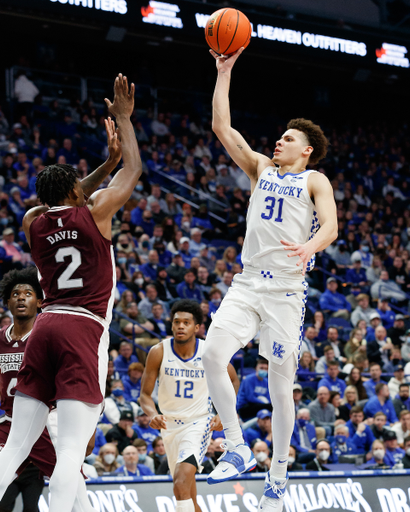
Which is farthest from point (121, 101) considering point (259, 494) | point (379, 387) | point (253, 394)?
point (379, 387)

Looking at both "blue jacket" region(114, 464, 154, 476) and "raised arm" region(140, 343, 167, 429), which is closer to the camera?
"raised arm" region(140, 343, 167, 429)

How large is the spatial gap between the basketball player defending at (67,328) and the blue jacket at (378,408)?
23.5ft

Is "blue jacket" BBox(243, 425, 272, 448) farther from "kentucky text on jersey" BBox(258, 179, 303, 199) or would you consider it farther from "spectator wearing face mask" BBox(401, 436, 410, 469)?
"kentucky text on jersey" BBox(258, 179, 303, 199)

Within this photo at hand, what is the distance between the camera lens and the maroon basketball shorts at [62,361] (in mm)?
3691

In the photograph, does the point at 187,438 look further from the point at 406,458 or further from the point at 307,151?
the point at 406,458

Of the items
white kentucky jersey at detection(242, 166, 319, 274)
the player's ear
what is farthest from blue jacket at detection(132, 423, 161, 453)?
the player's ear

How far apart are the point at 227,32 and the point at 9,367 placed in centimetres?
299

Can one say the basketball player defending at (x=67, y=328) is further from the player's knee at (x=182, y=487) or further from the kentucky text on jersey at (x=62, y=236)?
the player's knee at (x=182, y=487)

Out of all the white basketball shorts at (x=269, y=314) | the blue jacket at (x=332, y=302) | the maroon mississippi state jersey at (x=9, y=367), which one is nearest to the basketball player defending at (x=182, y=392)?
the maroon mississippi state jersey at (x=9, y=367)

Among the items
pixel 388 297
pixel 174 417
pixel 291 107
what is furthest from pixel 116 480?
pixel 291 107

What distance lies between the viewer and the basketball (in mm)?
4777

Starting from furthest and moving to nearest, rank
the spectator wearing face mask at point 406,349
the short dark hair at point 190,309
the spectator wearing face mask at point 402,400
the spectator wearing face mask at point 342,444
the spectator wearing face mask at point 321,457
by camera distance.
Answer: the spectator wearing face mask at point 406,349
the spectator wearing face mask at point 402,400
the spectator wearing face mask at point 342,444
the spectator wearing face mask at point 321,457
the short dark hair at point 190,309

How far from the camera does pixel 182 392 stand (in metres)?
6.35

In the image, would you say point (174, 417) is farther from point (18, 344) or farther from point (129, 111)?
point (129, 111)
